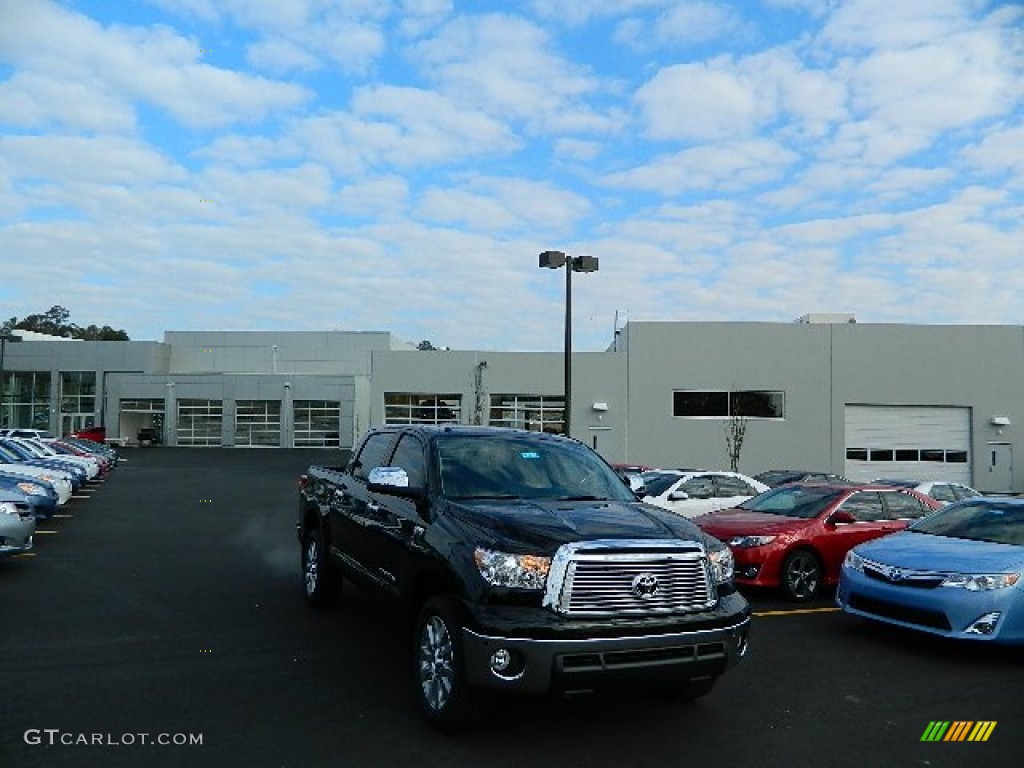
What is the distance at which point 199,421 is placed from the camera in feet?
196

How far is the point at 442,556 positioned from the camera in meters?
5.44

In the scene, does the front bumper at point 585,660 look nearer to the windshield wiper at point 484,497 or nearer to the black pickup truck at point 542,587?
the black pickup truck at point 542,587

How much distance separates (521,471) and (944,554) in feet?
13.1

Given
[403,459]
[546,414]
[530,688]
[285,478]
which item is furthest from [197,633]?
[546,414]

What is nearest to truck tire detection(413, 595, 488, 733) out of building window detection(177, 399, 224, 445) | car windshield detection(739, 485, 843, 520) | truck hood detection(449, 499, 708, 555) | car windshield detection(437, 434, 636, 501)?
truck hood detection(449, 499, 708, 555)

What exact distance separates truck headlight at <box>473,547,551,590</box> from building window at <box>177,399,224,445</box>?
57.5m

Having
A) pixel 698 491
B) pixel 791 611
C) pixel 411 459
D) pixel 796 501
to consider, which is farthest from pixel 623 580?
pixel 698 491

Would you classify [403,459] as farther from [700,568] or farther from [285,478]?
→ [285,478]

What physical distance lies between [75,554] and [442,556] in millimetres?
9291

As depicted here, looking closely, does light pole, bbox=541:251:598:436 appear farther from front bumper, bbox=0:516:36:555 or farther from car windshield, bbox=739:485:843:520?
front bumper, bbox=0:516:36:555

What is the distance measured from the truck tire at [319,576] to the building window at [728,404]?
29.2 m

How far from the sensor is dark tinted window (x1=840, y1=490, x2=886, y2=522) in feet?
36.1

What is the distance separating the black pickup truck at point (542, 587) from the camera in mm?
4840

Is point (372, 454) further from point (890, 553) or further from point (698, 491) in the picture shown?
point (698, 491)
